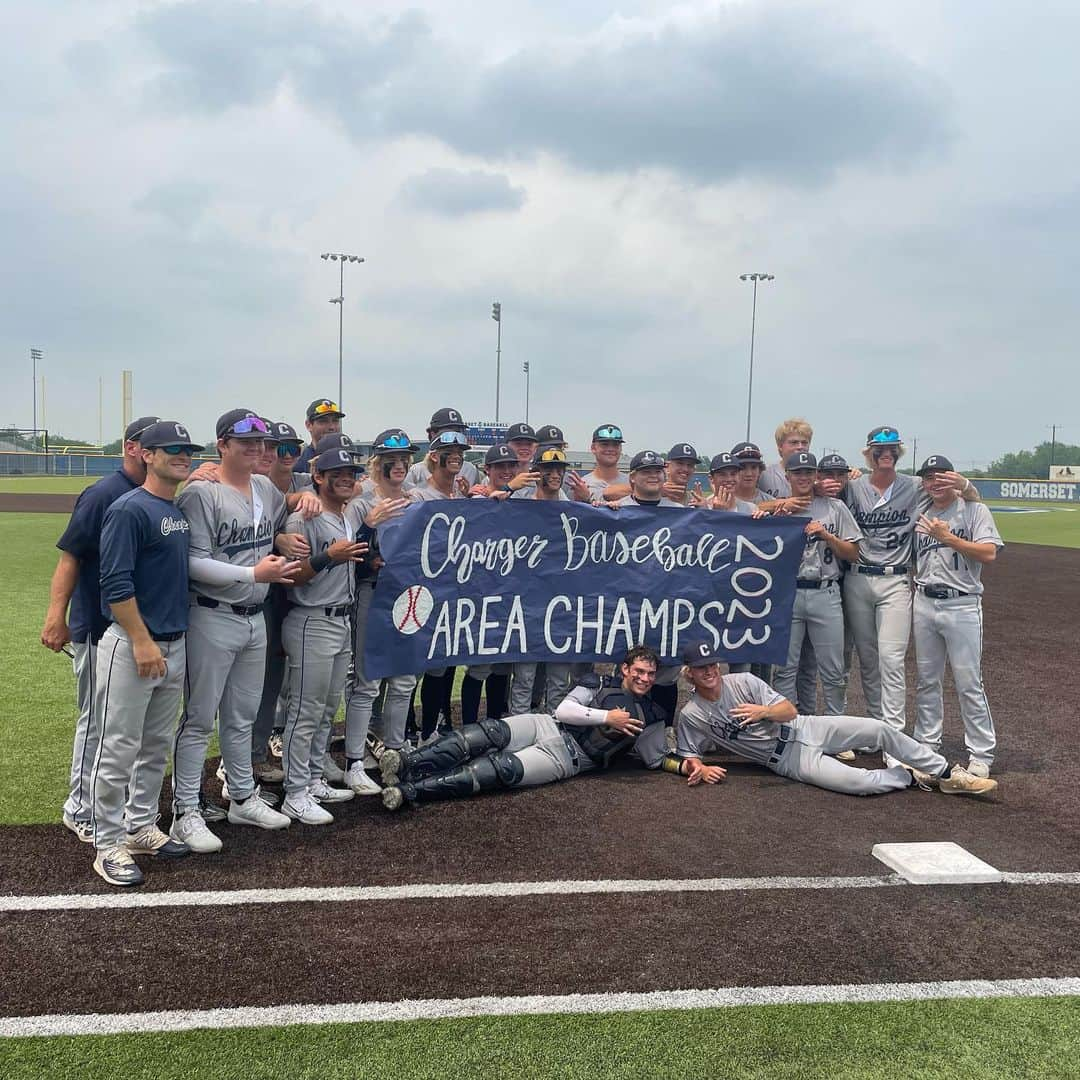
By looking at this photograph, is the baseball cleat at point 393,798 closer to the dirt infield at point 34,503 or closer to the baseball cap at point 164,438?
the baseball cap at point 164,438

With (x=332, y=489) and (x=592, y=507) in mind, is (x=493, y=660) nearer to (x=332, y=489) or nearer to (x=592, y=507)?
(x=592, y=507)

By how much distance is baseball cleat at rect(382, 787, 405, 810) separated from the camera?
551cm

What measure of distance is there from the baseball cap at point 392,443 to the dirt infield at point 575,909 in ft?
7.56

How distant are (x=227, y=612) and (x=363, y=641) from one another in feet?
4.34

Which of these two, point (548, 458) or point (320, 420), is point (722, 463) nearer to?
point (548, 458)

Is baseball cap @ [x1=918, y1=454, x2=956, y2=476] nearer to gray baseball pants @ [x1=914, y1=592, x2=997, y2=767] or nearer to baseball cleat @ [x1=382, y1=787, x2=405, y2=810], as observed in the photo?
gray baseball pants @ [x1=914, y1=592, x2=997, y2=767]

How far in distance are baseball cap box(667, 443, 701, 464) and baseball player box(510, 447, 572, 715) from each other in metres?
0.91

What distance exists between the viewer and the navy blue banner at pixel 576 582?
249 inches

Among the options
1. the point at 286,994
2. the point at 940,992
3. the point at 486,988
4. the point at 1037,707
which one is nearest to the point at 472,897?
the point at 486,988

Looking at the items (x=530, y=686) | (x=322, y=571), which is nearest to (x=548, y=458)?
(x=530, y=686)

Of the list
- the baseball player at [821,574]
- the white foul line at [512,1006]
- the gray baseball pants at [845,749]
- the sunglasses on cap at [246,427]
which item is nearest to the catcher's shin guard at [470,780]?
the gray baseball pants at [845,749]

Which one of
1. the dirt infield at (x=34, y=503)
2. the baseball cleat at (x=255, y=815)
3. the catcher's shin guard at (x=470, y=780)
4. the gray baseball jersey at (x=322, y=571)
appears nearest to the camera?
the baseball cleat at (x=255, y=815)

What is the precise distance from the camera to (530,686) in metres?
6.76

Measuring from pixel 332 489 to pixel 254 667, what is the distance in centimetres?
119
